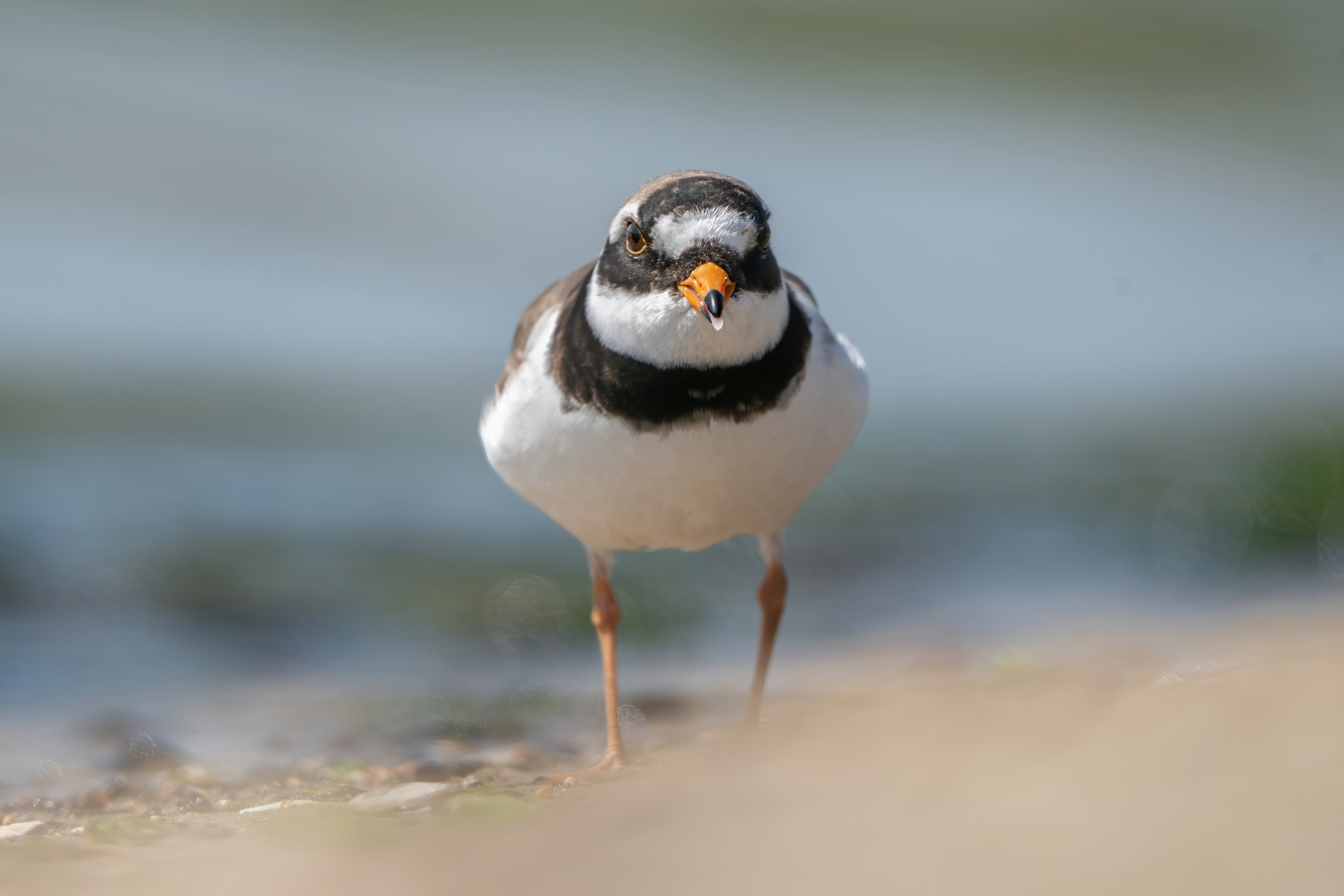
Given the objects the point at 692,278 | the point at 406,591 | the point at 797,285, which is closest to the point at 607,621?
the point at 797,285

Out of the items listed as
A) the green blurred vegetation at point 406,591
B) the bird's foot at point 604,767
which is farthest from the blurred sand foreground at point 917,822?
the green blurred vegetation at point 406,591

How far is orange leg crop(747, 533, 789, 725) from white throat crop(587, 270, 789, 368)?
1310 mm

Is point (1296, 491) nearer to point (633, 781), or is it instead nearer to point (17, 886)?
point (633, 781)

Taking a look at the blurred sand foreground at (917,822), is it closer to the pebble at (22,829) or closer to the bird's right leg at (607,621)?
the pebble at (22,829)

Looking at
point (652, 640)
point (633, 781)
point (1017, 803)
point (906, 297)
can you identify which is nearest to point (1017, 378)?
point (906, 297)

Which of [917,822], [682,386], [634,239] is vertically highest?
[634,239]

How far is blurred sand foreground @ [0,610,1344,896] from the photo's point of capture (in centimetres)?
226

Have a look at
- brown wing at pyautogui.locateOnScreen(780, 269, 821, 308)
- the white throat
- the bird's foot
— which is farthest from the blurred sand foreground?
brown wing at pyautogui.locateOnScreen(780, 269, 821, 308)

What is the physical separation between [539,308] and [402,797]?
204cm

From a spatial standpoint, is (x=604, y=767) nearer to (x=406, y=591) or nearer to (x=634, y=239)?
(x=634, y=239)

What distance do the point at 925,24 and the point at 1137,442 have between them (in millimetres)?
8915

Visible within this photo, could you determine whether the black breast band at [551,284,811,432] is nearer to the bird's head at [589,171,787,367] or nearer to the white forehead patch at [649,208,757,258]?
the bird's head at [589,171,787,367]

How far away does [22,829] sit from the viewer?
417 centimetres

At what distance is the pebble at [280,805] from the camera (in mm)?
4090
